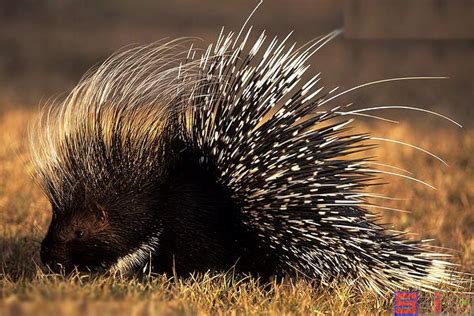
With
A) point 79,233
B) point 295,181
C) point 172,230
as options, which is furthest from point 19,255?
point 295,181

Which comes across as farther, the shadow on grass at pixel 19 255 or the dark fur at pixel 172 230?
the shadow on grass at pixel 19 255

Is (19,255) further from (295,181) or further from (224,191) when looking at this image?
(295,181)

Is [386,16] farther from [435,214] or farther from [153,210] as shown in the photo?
[153,210]

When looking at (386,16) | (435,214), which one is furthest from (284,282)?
(386,16)

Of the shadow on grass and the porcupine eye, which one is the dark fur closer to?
the porcupine eye

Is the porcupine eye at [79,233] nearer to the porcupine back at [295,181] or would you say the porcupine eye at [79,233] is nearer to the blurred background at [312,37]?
the porcupine back at [295,181]

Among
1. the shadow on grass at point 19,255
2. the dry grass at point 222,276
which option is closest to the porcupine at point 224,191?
the dry grass at point 222,276

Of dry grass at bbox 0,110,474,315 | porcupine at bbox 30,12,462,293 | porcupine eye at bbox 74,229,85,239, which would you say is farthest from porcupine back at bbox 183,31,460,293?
porcupine eye at bbox 74,229,85,239

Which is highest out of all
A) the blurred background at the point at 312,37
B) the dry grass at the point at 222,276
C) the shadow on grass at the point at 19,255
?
the blurred background at the point at 312,37
